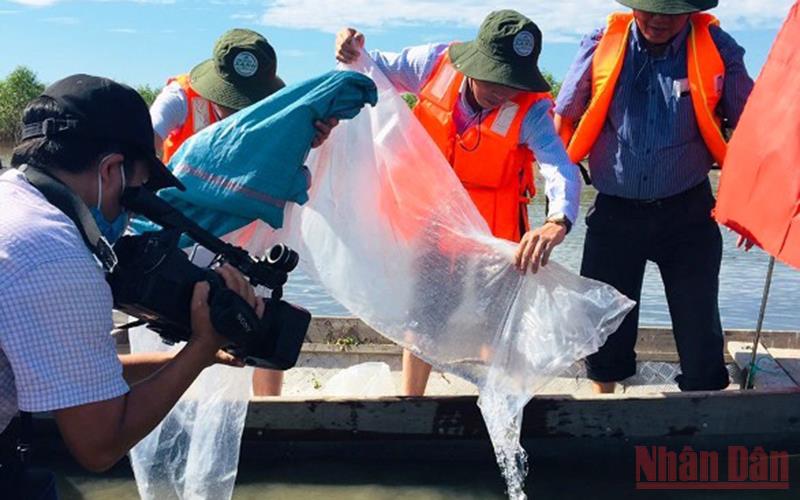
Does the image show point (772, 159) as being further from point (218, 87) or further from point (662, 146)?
point (218, 87)

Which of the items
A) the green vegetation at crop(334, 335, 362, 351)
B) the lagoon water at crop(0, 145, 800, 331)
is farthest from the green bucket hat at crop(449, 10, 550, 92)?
the lagoon water at crop(0, 145, 800, 331)

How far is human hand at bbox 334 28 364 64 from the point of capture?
346cm

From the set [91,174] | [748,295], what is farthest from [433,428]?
[748,295]

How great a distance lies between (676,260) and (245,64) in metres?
2.12

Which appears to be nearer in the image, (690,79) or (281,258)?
(281,258)

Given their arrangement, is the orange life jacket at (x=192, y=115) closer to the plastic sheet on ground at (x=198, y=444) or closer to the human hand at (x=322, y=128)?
the human hand at (x=322, y=128)

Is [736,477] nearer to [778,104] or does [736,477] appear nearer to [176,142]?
[778,104]

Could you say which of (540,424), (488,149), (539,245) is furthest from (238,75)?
(540,424)

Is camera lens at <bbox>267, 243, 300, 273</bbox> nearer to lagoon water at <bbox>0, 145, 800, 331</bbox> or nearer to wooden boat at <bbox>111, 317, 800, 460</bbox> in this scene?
wooden boat at <bbox>111, 317, 800, 460</bbox>

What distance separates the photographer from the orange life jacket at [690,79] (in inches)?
136

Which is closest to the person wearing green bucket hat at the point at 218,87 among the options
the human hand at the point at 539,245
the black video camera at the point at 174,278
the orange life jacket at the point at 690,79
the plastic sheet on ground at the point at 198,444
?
the plastic sheet on ground at the point at 198,444

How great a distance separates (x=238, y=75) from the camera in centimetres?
341

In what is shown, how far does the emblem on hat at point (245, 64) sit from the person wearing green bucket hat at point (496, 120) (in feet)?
1.22

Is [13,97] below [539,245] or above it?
below
